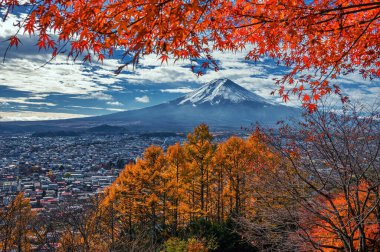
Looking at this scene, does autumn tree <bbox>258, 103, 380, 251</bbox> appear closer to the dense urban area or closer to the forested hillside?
the forested hillside

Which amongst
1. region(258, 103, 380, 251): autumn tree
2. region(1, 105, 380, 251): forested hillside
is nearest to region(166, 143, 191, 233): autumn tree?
region(1, 105, 380, 251): forested hillside

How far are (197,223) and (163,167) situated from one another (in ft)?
16.9

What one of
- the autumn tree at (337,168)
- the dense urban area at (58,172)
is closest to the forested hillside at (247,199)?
the autumn tree at (337,168)

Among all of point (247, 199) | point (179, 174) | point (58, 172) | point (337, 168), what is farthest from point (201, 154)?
point (58, 172)

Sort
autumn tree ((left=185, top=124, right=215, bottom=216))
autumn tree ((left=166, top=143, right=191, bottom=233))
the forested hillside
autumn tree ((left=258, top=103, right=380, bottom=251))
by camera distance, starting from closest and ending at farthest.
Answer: autumn tree ((left=258, top=103, right=380, bottom=251)) → the forested hillside → autumn tree ((left=185, top=124, right=215, bottom=216)) → autumn tree ((left=166, top=143, right=191, bottom=233))

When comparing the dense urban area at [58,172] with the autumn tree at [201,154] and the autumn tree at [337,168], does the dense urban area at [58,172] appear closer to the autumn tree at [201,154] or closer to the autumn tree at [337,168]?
the autumn tree at [201,154]

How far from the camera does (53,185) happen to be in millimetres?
57250

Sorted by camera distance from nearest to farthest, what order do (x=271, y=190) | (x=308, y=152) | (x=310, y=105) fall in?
(x=310, y=105)
(x=308, y=152)
(x=271, y=190)

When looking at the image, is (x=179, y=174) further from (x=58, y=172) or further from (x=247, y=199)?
(x=58, y=172)

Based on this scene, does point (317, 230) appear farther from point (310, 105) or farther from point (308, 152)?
point (310, 105)

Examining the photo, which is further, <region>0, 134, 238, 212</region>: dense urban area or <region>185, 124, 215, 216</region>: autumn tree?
<region>0, 134, 238, 212</region>: dense urban area

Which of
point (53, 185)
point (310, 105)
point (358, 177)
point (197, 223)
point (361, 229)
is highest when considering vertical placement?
point (310, 105)

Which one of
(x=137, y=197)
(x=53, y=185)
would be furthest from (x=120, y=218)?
(x=53, y=185)

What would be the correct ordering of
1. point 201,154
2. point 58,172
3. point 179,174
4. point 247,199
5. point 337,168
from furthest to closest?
point 58,172 < point 179,174 < point 201,154 < point 247,199 < point 337,168
